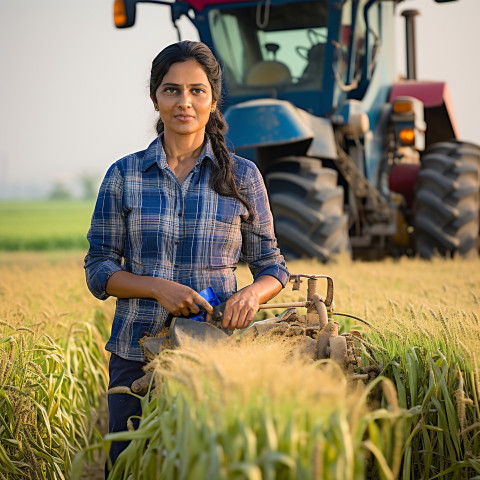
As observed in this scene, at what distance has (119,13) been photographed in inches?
229

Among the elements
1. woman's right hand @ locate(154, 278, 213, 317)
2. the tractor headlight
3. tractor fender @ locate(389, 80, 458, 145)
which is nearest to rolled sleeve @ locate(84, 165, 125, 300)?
woman's right hand @ locate(154, 278, 213, 317)

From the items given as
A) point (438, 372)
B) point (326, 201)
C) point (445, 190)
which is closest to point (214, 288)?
point (438, 372)

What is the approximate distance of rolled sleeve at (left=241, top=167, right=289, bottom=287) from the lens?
2525 millimetres

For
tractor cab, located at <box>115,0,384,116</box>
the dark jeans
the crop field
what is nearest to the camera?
the crop field

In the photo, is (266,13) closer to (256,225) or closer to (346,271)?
(346,271)

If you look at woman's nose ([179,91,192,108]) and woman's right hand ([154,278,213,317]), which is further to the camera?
woman's nose ([179,91,192,108])

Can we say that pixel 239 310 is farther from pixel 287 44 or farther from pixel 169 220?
pixel 287 44

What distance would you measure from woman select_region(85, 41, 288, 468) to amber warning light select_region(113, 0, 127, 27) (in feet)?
11.5

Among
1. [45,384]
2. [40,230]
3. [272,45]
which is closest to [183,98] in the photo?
[45,384]

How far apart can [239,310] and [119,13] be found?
4.09 metres

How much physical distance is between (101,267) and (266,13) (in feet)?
14.9

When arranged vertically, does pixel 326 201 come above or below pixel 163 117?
below

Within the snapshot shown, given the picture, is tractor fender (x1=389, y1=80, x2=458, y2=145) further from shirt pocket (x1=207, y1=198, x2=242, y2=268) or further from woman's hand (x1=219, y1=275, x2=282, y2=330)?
woman's hand (x1=219, y1=275, x2=282, y2=330)

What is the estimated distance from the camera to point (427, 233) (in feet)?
24.0
